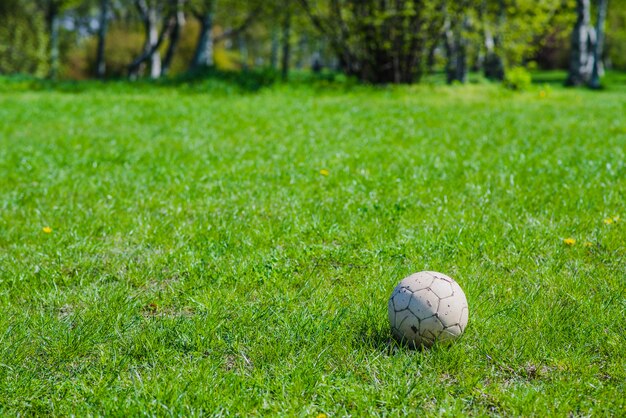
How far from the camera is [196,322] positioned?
13.6 feet

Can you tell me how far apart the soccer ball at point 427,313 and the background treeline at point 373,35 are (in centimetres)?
1523

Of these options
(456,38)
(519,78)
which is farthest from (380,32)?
(456,38)

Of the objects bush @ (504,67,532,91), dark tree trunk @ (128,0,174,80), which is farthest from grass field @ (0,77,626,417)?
dark tree trunk @ (128,0,174,80)

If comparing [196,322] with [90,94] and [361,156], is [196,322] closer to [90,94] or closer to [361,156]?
[361,156]

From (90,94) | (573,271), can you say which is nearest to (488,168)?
(573,271)

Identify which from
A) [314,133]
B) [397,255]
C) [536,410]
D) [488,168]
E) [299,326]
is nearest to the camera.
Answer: [536,410]

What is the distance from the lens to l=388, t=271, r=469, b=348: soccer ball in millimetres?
3752

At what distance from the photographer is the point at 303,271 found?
507 cm

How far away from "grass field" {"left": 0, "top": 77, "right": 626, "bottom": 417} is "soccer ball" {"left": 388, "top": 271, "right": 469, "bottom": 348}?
11cm

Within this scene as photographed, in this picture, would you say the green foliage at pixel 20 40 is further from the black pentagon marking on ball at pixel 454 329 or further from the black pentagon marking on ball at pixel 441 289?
the black pentagon marking on ball at pixel 454 329

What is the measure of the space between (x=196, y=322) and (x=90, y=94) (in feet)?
53.4

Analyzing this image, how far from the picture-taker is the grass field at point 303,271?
3.44 metres

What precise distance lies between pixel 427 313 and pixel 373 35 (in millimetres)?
16713

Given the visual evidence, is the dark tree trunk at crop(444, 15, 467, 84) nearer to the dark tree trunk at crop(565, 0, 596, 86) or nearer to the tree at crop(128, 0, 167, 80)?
the dark tree trunk at crop(565, 0, 596, 86)
